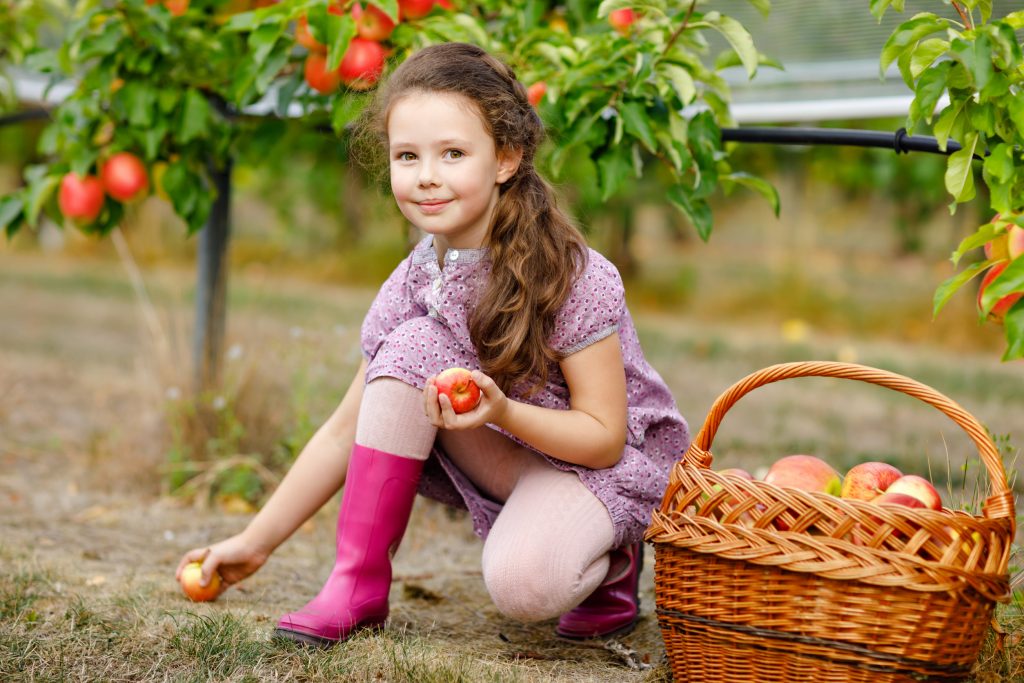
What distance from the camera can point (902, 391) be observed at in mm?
1423

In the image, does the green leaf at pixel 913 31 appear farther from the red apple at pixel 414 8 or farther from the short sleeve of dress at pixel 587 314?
the red apple at pixel 414 8

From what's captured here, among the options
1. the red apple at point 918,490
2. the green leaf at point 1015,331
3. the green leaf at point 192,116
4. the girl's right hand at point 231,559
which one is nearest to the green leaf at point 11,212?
the green leaf at point 192,116

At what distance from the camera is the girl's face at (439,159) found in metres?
1.71

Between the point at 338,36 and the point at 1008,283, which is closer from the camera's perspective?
the point at 1008,283

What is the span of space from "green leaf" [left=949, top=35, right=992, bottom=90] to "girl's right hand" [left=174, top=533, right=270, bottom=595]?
138 cm

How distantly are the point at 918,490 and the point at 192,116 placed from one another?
5.94ft

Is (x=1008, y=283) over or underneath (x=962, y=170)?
underneath

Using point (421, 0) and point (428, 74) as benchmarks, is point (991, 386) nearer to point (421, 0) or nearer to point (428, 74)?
point (421, 0)

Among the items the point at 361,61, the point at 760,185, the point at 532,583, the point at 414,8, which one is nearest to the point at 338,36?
the point at 361,61

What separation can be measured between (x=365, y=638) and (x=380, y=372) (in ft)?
1.35

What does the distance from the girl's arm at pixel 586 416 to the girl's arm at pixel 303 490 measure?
1.31 feet

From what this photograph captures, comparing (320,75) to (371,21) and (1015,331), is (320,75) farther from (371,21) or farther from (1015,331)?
(1015,331)

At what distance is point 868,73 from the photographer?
3611mm

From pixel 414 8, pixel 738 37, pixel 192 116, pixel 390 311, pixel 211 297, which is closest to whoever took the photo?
pixel 390 311
